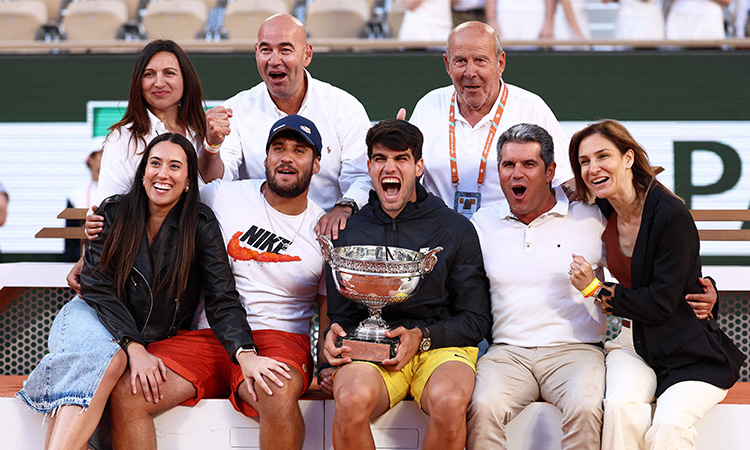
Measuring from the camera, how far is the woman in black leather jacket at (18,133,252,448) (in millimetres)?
2828

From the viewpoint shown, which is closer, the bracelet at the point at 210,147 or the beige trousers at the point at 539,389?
the beige trousers at the point at 539,389

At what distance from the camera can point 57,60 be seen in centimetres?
515

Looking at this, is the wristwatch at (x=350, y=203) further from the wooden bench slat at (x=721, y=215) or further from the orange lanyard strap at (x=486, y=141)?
the wooden bench slat at (x=721, y=215)

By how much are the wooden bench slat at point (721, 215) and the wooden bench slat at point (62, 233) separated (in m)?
3.58

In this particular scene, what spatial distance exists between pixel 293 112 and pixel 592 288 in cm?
178

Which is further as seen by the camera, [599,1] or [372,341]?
[599,1]

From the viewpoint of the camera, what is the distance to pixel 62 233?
4.50 metres

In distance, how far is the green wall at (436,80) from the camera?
16.0 feet

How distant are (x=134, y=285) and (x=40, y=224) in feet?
7.43

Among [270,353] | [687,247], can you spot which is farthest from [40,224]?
[687,247]

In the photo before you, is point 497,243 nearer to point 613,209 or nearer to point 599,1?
point 613,209

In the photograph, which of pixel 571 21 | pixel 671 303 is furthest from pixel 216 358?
pixel 571 21

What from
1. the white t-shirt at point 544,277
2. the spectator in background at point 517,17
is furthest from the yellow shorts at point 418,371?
the spectator in background at point 517,17

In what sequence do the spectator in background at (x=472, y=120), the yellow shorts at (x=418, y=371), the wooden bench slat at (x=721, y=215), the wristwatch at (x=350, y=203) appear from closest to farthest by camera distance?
the yellow shorts at (x=418, y=371), the wristwatch at (x=350, y=203), the spectator in background at (x=472, y=120), the wooden bench slat at (x=721, y=215)
